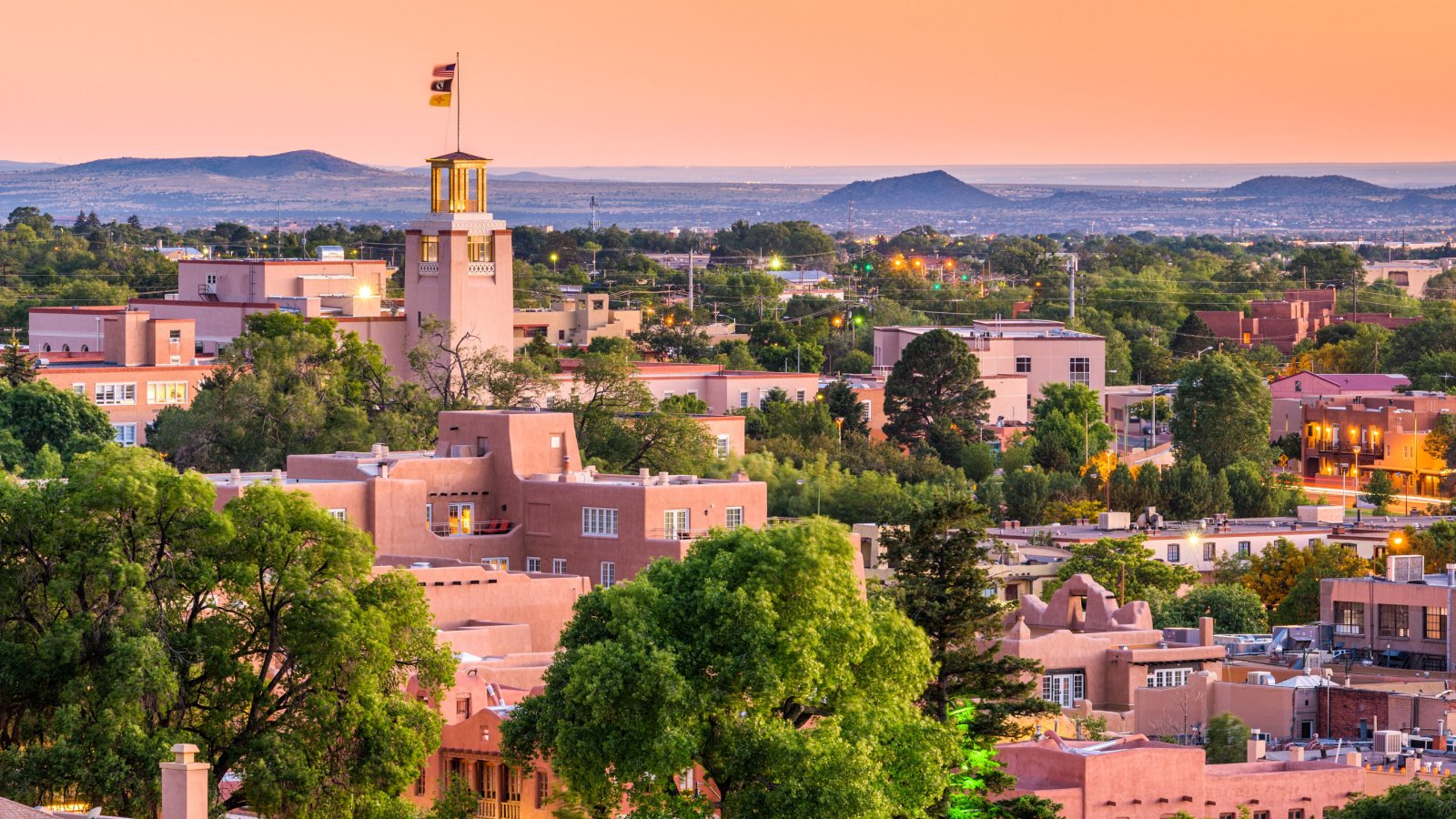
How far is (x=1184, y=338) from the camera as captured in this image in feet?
579

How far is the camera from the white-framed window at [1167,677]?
198ft

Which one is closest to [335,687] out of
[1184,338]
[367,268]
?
[367,268]

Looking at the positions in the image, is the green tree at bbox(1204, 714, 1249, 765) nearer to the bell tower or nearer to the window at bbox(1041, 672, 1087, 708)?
the window at bbox(1041, 672, 1087, 708)

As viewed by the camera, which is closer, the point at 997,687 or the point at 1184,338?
the point at 997,687

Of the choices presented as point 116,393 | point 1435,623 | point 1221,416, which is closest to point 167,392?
point 116,393

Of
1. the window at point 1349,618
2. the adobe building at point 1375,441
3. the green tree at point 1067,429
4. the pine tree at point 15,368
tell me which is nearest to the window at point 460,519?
the window at point 1349,618

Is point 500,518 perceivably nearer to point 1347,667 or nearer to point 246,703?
point 1347,667

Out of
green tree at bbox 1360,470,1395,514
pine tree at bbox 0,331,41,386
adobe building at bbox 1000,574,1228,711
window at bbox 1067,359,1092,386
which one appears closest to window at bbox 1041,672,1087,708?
adobe building at bbox 1000,574,1228,711

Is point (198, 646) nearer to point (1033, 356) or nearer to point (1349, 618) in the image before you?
point (1349, 618)

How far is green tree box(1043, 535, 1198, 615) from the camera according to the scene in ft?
247

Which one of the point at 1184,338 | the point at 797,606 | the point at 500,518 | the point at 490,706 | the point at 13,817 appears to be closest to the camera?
the point at 13,817

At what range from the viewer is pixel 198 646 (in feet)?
127

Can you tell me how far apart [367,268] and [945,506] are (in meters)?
76.6

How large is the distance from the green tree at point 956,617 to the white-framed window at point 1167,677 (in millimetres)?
14643
